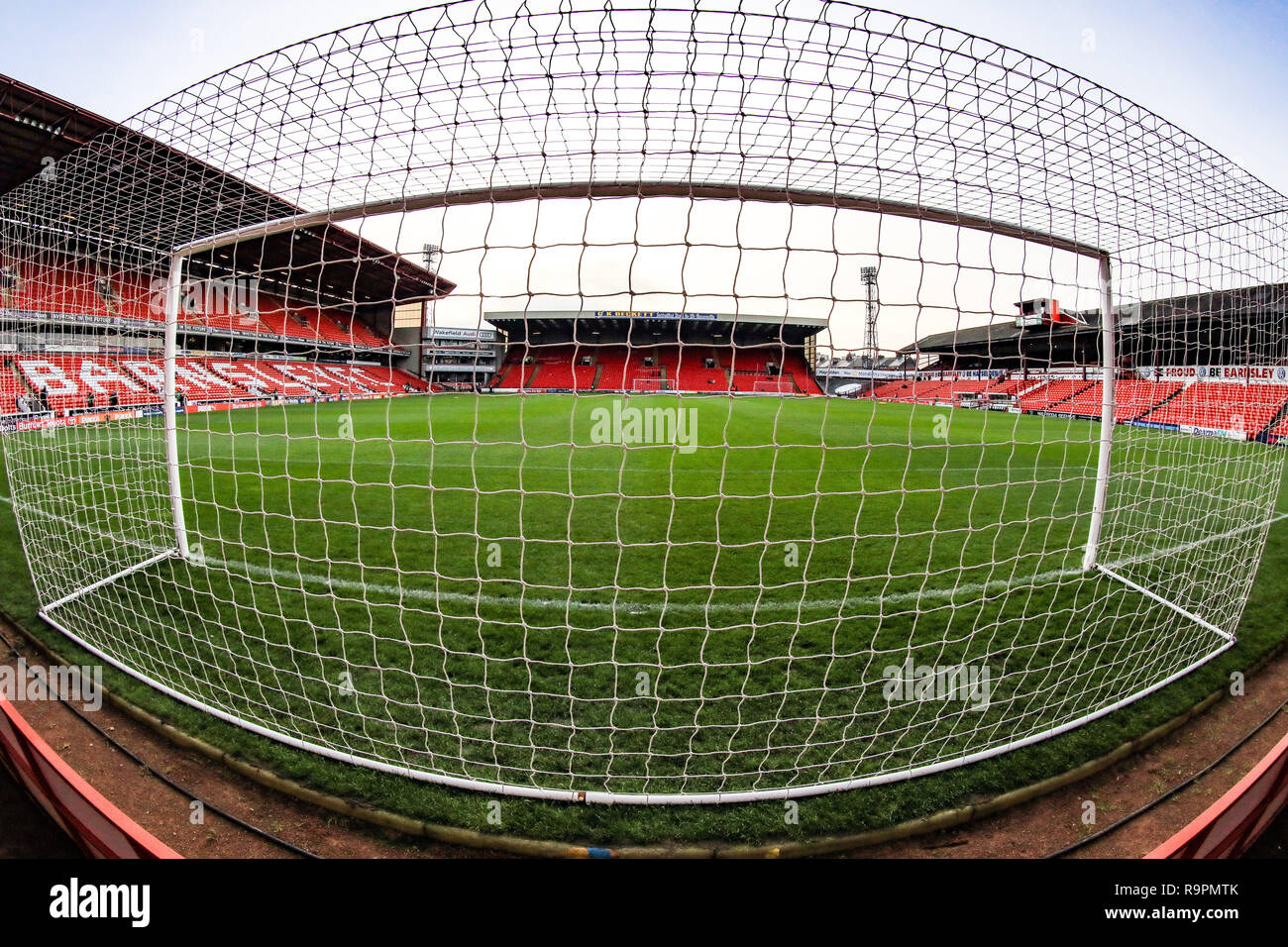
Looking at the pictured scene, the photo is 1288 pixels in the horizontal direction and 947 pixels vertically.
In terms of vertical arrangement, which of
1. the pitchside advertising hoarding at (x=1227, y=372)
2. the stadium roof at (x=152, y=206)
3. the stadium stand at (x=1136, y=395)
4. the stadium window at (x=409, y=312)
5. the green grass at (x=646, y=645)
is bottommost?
the green grass at (x=646, y=645)

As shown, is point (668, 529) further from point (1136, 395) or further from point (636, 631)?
point (1136, 395)

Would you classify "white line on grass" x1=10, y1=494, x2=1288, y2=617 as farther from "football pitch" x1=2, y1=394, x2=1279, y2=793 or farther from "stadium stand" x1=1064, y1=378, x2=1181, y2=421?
"stadium stand" x1=1064, y1=378, x2=1181, y2=421

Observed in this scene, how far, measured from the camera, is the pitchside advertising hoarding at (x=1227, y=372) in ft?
12.5

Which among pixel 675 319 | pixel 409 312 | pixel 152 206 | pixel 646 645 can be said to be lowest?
pixel 646 645

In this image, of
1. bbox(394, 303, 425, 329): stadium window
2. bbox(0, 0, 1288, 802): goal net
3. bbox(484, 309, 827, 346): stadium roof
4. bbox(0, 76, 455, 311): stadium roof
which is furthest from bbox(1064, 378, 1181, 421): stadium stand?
bbox(0, 76, 455, 311): stadium roof

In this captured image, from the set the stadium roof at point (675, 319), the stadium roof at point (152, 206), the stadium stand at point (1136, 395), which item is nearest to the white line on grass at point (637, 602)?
the stadium stand at point (1136, 395)

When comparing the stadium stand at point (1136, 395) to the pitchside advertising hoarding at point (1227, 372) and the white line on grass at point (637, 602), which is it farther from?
the white line on grass at point (637, 602)

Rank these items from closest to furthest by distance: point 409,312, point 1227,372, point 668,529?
point 668,529 < point 1227,372 < point 409,312

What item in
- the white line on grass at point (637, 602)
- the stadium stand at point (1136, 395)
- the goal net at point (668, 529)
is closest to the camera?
the goal net at point (668, 529)

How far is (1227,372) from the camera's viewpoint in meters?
4.27

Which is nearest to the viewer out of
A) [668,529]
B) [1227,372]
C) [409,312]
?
[668,529]

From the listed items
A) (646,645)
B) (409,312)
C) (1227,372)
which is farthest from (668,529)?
(1227,372)
